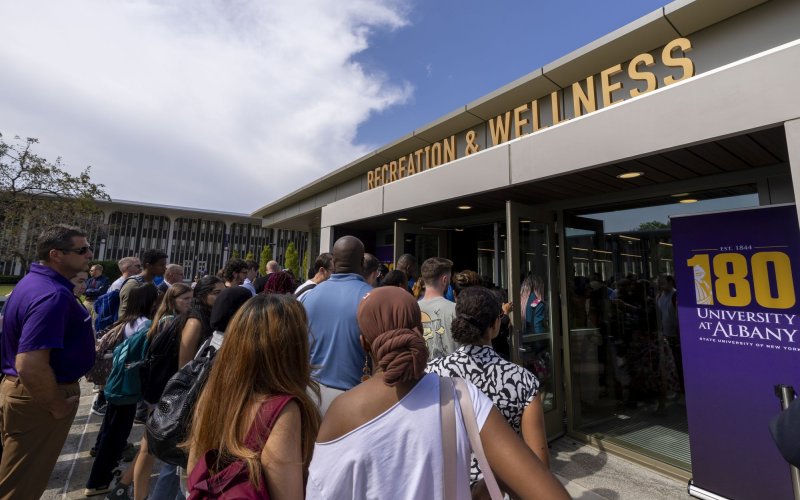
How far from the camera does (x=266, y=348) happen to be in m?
1.39

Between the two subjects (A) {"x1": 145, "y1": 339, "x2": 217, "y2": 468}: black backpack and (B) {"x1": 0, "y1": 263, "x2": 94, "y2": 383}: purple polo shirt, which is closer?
(A) {"x1": 145, "y1": 339, "x2": 217, "y2": 468}: black backpack

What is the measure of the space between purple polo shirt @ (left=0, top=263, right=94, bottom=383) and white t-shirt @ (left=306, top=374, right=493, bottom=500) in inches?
98.4

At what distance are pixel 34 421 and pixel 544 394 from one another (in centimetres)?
493

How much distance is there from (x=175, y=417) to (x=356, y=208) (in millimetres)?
4914

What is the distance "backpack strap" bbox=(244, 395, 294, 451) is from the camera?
3.99 ft

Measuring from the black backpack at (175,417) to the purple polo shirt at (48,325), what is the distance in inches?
48.9

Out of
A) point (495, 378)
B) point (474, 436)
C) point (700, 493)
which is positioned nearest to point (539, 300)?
point (700, 493)

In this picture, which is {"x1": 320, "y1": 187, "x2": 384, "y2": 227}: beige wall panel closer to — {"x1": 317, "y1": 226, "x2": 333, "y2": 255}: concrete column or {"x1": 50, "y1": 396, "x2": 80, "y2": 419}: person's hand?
{"x1": 317, "y1": 226, "x2": 333, "y2": 255}: concrete column

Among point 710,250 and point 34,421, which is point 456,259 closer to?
point 710,250

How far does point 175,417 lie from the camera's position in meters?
1.78

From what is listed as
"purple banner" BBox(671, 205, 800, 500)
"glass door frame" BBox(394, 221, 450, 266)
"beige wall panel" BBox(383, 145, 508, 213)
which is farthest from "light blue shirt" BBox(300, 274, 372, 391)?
"glass door frame" BBox(394, 221, 450, 266)

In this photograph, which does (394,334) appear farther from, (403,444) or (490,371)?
(490,371)

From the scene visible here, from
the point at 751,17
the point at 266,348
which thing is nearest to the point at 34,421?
the point at 266,348

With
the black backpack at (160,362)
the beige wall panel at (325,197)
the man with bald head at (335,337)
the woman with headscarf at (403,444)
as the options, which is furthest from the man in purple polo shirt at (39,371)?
the beige wall panel at (325,197)
